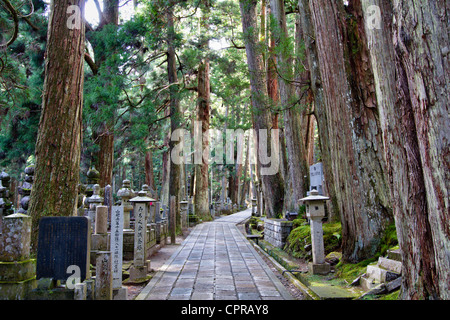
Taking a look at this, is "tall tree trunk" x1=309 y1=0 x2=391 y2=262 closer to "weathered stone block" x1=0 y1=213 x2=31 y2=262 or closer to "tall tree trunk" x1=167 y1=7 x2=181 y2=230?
"weathered stone block" x1=0 y1=213 x2=31 y2=262

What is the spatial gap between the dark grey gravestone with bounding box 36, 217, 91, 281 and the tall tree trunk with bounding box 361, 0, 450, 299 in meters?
3.35

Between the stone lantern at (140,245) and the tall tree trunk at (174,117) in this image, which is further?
the tall tree trunk at (174,117)

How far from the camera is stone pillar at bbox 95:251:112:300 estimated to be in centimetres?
363

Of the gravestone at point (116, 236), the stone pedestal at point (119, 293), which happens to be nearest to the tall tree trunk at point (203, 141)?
the gravestone at point (116, 236)

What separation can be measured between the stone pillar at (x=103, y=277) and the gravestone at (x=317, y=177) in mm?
6617

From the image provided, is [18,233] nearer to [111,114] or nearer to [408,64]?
[408,64]

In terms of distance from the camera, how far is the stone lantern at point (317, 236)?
5.65 m

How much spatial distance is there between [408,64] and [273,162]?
9.23 meters

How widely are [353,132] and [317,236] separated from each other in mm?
1937

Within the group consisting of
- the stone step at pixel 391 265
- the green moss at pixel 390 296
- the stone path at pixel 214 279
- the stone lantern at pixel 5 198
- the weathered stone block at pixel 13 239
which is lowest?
the stone path at pixel 214 279

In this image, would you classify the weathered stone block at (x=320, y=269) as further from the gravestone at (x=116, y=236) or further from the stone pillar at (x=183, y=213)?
the stone pillar at (x=183, y=213)

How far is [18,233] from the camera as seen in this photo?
3375 mm

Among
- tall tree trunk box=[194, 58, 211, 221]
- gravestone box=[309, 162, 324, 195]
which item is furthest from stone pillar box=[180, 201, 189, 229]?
gravestone box=[309, 162, 324, 195]
